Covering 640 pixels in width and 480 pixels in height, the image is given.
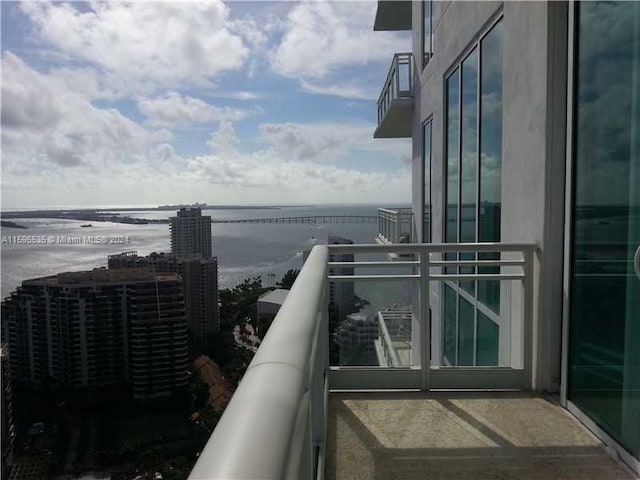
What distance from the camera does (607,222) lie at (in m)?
2.77

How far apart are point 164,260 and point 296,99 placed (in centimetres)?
1058

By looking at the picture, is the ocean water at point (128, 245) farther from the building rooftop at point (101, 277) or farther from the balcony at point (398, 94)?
the balcony at point (398, 94)

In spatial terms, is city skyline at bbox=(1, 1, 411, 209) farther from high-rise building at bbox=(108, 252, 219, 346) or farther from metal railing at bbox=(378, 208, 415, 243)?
high-rise building at bbox=(108, 252, 219, 346)

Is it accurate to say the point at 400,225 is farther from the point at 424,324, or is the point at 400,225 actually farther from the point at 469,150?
the point at 424,324

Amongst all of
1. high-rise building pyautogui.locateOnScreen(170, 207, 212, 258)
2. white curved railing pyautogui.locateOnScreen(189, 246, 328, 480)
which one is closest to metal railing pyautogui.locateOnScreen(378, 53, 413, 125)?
high-rise building pyautogui.locateOnScreen(170, 207, 212, 258)

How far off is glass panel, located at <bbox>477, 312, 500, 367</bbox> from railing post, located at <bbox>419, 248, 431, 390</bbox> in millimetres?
643

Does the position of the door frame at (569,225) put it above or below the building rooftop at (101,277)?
above

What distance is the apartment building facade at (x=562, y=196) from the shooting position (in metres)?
2.59

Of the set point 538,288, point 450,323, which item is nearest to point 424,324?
point 538,288

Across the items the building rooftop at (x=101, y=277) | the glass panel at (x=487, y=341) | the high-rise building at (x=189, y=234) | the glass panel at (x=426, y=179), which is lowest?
the building rooftop at (x=101, y=277)

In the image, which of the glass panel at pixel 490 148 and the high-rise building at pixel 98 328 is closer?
the glass panel at pixel 490 148

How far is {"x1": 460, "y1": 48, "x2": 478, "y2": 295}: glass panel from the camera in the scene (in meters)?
5.48

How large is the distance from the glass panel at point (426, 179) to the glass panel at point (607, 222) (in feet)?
19.1
